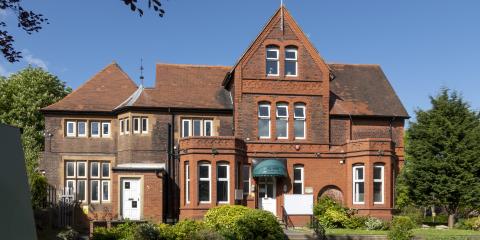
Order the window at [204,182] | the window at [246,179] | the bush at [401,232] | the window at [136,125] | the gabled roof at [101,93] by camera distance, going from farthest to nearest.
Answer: the gabled roof at [101,93], the window at [136,125], the window at [246,179], the window at [204,182], the bush at [401,232]

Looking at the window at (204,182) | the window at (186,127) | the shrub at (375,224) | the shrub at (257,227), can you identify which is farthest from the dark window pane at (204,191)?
the shrub at (257,227)

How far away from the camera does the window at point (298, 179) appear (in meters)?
30.4

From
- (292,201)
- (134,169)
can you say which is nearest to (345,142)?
(292,201)

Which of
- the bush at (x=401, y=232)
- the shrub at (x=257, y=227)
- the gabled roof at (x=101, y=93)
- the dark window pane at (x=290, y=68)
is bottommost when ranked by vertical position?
the bush at (x=401, y=232)

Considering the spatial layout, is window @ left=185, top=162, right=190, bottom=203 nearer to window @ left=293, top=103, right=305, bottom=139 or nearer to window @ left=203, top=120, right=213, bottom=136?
window @ left=203, top=120, right=213, bottom=136

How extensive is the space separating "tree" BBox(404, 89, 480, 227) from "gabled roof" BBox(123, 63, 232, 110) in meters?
10.1

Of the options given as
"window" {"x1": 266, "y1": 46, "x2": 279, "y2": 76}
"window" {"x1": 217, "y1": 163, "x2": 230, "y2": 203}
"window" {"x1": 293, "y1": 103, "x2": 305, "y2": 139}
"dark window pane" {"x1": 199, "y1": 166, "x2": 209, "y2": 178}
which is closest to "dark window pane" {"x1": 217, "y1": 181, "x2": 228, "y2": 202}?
"window" {"x1": 217, "y1": 163, "x2": 230, "y2": 203}

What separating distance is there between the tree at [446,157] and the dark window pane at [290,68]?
274 inches

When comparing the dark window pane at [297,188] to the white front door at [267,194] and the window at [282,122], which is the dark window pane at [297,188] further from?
the window at [282,122]

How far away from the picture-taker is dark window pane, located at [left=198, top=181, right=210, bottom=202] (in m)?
28.5

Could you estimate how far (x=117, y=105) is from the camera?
3291cm

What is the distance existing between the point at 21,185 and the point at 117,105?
25936mm

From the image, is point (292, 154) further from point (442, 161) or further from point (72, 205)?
point (72, 205)

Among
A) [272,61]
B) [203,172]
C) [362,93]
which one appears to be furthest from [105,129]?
[362,93]
